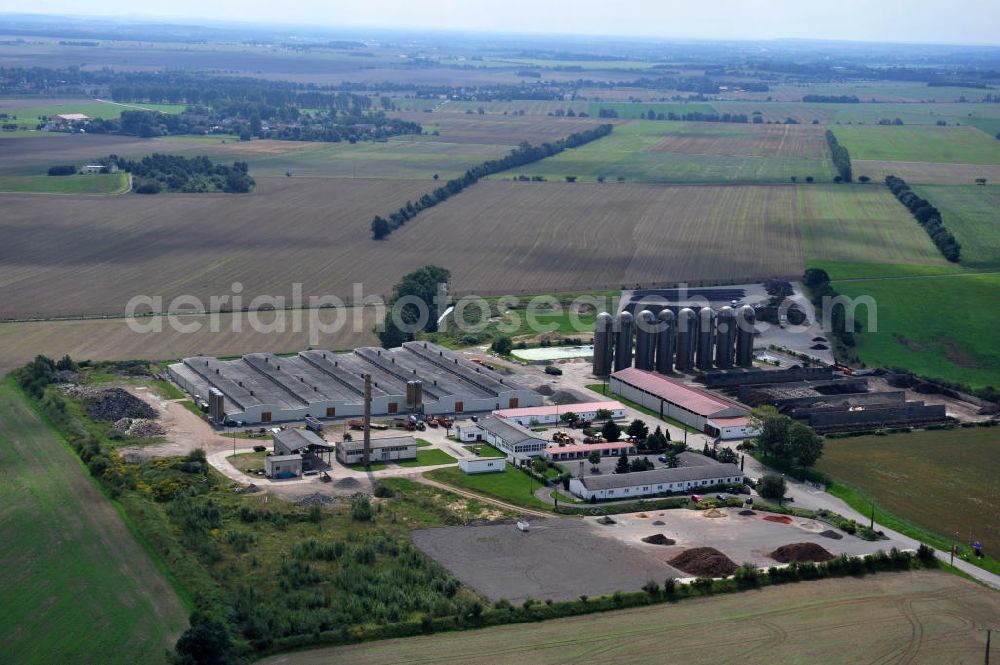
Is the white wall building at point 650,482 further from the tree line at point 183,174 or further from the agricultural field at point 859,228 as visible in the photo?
the tree line at point 183,174

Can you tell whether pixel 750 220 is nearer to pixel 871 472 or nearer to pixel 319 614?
pixel 871 472

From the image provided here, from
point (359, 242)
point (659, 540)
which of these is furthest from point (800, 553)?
point (359, 242)

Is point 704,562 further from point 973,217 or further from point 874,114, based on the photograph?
point 874,114

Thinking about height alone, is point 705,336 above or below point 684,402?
above

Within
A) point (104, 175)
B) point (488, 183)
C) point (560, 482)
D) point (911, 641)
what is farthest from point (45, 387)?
point (488, 183)

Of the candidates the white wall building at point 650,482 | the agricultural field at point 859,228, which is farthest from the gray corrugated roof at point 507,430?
the agricultural field at point 859,228

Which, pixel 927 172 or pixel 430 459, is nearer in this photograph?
pixel 430 459
